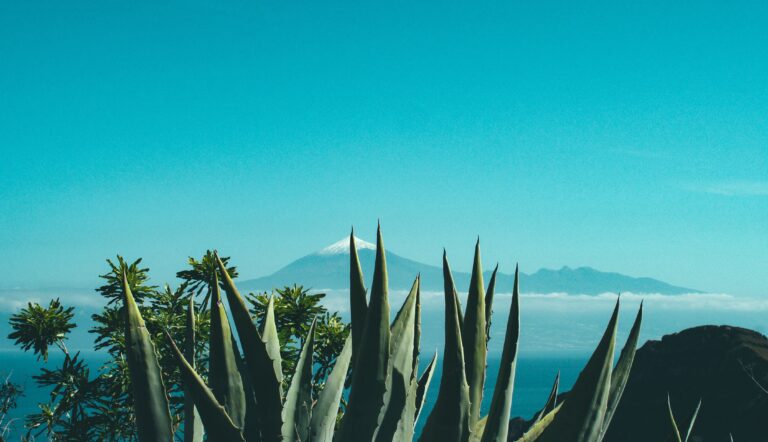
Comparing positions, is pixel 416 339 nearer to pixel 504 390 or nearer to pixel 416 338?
pixel 416 338

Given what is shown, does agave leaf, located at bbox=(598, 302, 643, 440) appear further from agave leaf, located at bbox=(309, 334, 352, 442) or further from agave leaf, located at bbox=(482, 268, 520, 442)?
agave leaf, located at bbox=(309, 334, 352, 442)

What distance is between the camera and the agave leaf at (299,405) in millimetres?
2570

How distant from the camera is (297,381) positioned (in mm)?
2701

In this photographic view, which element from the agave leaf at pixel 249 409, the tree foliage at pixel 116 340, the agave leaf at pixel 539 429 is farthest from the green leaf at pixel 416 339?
the tree foliage at pixel 116 340

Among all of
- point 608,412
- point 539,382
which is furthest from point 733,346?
point 539,382

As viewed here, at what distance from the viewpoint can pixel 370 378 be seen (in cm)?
236

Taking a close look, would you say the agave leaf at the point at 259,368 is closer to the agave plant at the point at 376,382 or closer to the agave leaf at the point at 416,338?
the agave plant at the point at 376,382

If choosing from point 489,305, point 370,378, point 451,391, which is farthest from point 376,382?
point 489,305

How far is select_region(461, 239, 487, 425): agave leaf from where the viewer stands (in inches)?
101

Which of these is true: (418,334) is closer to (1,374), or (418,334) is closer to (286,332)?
(286,332)

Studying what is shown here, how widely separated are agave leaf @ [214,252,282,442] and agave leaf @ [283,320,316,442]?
0.06 m

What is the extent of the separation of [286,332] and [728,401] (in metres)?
14.4

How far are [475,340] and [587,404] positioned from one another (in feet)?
1.42

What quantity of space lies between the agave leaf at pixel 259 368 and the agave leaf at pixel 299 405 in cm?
6
